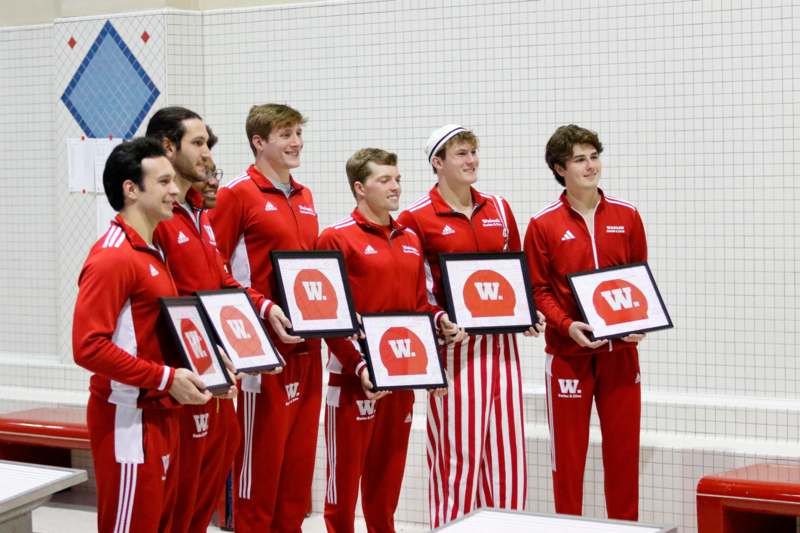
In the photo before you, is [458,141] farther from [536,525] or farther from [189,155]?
[536,525]

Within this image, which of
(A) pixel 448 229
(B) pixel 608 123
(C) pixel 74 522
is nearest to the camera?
(A) pixel 448 229

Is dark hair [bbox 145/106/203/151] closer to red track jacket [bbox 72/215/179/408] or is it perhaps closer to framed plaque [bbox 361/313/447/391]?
red track jacket [bbox 72/215/179/408]

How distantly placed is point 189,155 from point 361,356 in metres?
1.03

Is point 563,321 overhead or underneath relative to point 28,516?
overhead

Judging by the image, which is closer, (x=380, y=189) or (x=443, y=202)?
(x=380, y=189)

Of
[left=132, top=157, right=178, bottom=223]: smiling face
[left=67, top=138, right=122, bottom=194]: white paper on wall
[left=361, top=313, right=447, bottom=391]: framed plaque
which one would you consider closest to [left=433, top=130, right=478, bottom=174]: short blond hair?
[left=361, top=313, right=447, bottom=391]: framed plaque

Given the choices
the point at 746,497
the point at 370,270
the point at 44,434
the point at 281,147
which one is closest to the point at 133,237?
the point at 281,147

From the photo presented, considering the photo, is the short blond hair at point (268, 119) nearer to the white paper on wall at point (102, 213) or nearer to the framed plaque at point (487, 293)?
the framed plaque at point (487, 293)

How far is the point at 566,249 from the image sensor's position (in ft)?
15.0

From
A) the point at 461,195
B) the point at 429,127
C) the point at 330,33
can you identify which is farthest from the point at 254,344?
the point at 330,33

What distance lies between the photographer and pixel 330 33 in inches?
252

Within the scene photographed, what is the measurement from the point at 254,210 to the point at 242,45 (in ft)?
8.69

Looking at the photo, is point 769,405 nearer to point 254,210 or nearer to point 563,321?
point 563,321

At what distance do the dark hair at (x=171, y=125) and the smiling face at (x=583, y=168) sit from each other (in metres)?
1.59
